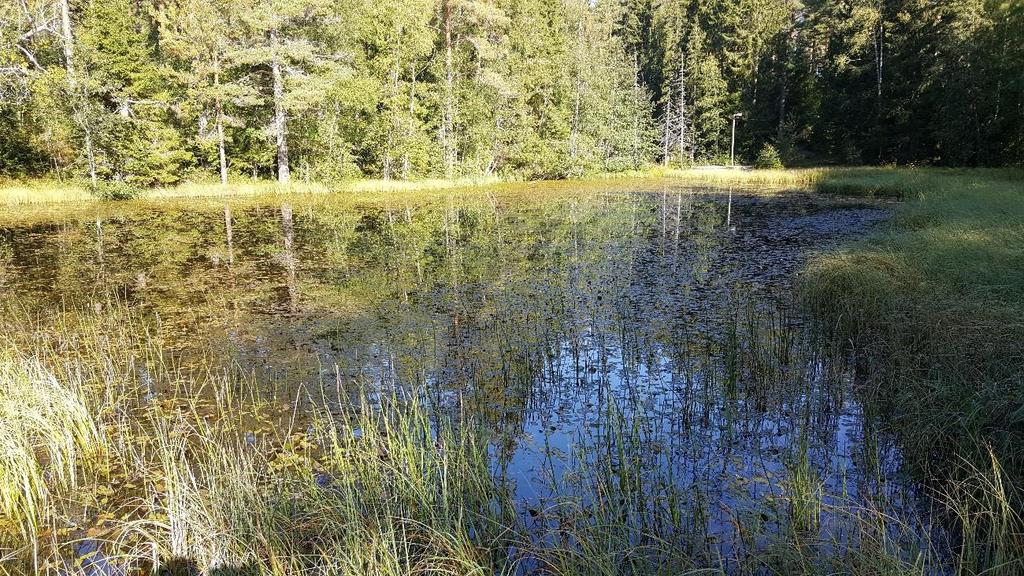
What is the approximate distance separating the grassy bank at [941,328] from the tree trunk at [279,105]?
73.8 feet

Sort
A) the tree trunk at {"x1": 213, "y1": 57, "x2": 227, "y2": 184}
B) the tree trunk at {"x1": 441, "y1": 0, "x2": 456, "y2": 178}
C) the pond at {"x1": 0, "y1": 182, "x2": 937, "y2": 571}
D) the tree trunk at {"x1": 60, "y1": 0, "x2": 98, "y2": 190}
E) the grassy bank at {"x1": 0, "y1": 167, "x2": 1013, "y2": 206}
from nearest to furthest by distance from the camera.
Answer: the pond at {"x1": 0, "y1": 182, "x2": 937, "y2": 571}, the grassy bank at {"x1": 0, "y1": 167, "x2": 1013, "y2": 206}, the tree trunk at {"x1": 60, "y1": 0, "x2": 98, "y2": 190}, the tree trunk at {"x1": 213, "y1": 57, "x2": 227, "y2": 184}, the tree trunk at {"x1": 441, "y1": 0, "x2": 456, "y2": 178}

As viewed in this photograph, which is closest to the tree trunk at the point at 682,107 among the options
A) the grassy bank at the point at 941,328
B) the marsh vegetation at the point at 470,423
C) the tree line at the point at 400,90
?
the tree line at the point at 400,90

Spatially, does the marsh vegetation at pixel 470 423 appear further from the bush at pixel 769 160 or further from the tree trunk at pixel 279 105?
the bush at pixel 769 160

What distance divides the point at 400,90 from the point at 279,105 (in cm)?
556

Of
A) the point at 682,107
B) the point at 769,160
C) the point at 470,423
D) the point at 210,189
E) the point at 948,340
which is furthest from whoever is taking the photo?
the point at 682,107

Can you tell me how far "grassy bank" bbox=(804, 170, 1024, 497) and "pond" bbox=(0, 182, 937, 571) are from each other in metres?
0.31

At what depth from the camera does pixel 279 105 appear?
2492 centimetres

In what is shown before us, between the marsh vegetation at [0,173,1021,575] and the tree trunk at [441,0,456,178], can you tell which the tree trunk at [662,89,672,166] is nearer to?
the tree trunk at [441,0,456,178]

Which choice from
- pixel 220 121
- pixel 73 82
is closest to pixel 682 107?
pixel 220 121

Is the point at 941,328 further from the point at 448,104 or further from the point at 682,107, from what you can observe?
the point at 682,107

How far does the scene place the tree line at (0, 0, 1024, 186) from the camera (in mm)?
23547

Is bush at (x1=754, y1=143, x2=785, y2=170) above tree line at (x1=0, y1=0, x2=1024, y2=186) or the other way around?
the other way around

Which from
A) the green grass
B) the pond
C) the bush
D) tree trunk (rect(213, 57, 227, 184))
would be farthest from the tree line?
the green grass

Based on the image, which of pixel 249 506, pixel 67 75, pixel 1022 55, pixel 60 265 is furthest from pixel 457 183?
pixel 249 506
